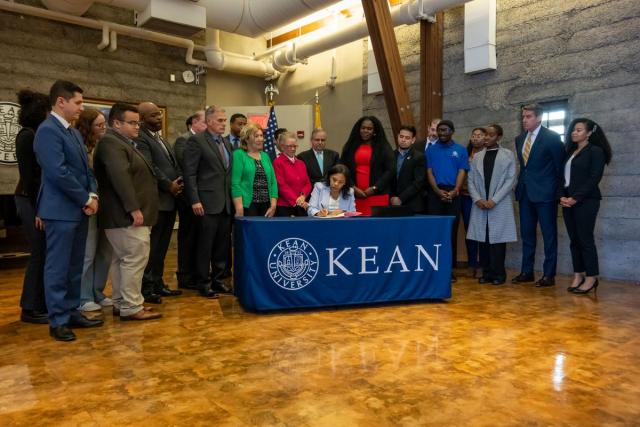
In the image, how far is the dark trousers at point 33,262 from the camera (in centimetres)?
308

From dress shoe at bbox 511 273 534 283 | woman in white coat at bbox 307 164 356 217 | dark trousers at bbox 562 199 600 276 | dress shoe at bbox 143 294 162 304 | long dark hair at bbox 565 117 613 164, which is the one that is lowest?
dress shoe at bbox 143 294 162 304

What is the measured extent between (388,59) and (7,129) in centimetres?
454

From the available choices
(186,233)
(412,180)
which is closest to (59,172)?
(186,233)

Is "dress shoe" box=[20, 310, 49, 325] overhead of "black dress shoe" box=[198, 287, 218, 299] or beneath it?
beneath

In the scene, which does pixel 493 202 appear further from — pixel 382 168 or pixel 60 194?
pixel 60 194

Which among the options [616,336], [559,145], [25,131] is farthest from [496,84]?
[25,131]

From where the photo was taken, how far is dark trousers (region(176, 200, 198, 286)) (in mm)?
4000

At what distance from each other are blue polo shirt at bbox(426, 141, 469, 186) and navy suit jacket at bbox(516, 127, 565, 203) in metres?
0.54

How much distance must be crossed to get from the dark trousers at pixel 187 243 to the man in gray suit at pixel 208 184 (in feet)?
0.82

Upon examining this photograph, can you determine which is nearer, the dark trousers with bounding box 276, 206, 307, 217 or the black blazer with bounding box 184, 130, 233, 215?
the black blazer with bounding box 184, 130, 233, 215

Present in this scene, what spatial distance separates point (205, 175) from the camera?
3.64m

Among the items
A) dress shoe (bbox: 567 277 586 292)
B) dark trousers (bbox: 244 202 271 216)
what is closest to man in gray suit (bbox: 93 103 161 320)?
dark trousers (bbox: 244 202 271 216)

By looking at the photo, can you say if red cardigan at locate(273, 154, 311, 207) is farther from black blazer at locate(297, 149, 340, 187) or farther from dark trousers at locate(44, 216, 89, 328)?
dark trousers at locate(44, 216, 89, 328)

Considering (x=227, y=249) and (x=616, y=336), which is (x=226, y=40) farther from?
(x=616, y=336)
